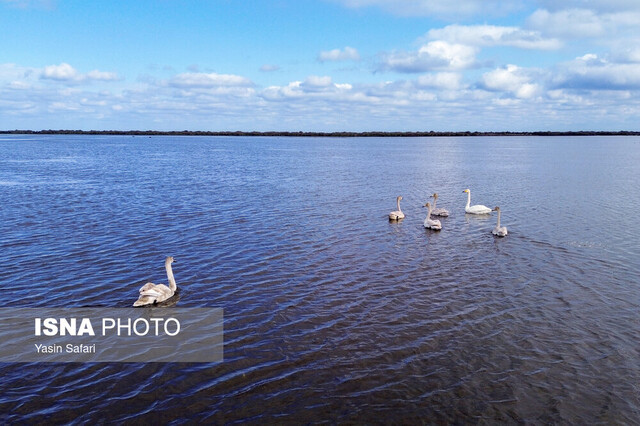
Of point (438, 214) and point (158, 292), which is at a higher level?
point (158, 292)

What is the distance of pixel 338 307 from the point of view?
13250mm

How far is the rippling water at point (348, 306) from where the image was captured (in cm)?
880

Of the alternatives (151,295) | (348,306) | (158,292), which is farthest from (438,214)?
(151,295)

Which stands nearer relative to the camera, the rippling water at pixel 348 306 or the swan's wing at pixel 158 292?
the rippling water at pixel 348 306

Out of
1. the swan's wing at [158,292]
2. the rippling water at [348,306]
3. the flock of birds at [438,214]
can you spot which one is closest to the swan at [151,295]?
the swan's wing at [158,292]

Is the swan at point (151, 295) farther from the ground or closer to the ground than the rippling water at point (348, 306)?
farther from the ground

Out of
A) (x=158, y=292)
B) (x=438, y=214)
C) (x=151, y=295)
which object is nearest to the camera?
(x=151, y=295)

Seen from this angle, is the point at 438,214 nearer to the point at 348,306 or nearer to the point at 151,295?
the point at 348,306

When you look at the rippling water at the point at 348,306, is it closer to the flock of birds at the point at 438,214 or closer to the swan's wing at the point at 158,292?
the flock of birds at the point at 438,214

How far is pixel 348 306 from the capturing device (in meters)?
13.3

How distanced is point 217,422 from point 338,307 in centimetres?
568

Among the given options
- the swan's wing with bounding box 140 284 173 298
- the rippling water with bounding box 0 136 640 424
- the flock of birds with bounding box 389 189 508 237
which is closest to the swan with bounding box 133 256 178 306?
the swan's wing with bounding box 140 284 173 298

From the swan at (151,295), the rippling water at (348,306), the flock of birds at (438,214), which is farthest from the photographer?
the flock of birds at (438,214)

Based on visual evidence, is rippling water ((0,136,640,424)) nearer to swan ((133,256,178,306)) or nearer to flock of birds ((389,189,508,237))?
flock of birds ((389,189,508,237))
